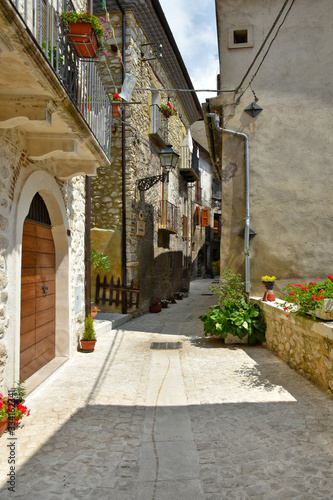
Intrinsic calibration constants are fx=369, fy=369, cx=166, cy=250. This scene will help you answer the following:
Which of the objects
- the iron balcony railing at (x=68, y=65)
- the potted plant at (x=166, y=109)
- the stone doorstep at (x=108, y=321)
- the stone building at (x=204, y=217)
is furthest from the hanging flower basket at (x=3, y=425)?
the stone building at (x=204, y=217)

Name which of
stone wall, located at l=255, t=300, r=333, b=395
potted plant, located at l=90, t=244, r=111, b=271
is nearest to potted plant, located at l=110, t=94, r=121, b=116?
potted plant, located at l=90, t=244, r=111, b=271

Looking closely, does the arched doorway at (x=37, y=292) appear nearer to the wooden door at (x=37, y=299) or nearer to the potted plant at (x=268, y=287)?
the wooden door at (x=37, y=299)

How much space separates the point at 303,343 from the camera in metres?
4.82

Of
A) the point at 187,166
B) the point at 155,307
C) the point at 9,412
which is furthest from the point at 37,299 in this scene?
the point at 187,166

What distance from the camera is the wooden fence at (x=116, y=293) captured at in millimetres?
9867

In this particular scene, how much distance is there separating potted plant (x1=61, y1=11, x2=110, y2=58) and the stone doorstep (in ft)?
16.6

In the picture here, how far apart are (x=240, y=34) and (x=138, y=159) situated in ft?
13.8

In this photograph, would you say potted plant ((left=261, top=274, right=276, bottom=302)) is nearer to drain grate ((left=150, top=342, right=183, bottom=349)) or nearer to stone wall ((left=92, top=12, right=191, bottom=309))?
drain grate ((left=150, top=342, right=183, bottom=349))

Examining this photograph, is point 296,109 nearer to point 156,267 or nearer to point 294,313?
point 294,313

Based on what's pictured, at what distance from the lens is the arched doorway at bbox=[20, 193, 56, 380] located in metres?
4.49

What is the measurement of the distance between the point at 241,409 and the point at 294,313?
174cm

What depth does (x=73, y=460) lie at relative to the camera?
2828 millimetres

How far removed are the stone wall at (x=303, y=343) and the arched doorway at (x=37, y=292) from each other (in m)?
3.44

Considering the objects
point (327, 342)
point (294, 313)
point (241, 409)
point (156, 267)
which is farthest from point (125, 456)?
point (156, 267)
